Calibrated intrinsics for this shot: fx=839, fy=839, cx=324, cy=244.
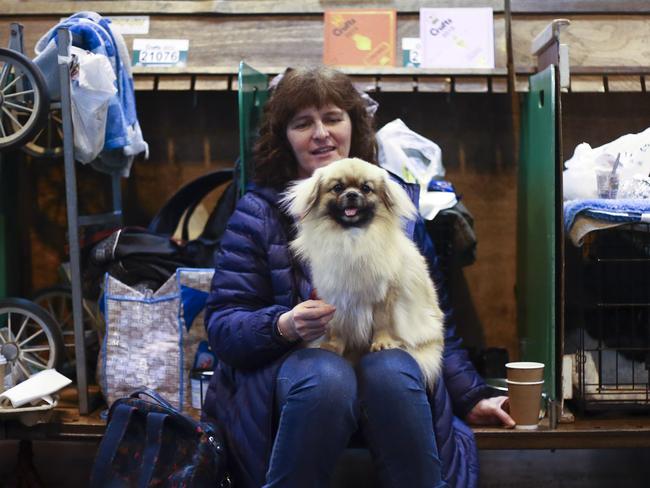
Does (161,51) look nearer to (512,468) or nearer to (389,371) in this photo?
(389,371)

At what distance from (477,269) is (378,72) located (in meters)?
0.84

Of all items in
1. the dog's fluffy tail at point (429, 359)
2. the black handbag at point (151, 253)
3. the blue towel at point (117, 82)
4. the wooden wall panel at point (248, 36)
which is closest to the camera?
the dog's fluffy tail at point (429, 359)

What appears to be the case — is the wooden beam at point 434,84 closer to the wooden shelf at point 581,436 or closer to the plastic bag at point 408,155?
the plastic bag at point 408,155

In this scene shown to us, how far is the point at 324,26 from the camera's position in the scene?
3057 millimetres

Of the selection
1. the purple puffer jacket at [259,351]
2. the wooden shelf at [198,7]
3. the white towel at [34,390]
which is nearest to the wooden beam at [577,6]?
the wooden shelf at [198,7]

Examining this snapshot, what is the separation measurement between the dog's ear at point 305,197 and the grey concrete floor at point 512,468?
1.03 metres

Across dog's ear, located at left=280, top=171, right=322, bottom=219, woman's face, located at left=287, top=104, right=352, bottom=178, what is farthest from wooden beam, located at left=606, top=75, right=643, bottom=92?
dog's ear, located at left=280, top=171, right=322, bottom=219

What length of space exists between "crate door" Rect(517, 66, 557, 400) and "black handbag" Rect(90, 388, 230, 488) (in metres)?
1.05

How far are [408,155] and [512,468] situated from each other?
119 centimetres

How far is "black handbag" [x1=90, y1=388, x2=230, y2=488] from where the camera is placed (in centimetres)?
194

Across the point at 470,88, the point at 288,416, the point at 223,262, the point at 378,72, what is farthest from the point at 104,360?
the point at 470,88

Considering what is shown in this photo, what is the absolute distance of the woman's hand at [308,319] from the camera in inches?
72.1

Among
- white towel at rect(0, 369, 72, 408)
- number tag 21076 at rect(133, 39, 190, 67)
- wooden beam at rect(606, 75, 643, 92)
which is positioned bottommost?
white towel at rect(0, 369, 72, 408)

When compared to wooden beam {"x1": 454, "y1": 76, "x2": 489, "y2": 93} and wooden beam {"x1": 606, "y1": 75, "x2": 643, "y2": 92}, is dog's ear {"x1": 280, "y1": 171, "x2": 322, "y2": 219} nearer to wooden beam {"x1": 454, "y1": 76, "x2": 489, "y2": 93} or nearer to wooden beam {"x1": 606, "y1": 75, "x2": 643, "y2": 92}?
wooden beam {"x1": 454, "y1": 76, "x2": 489, "y2": 93}
